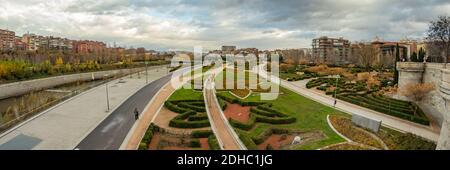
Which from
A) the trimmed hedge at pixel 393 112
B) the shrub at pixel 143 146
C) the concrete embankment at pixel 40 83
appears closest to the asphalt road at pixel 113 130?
the shrub at pixel 143 146

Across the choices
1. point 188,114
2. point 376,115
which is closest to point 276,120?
point 188,114

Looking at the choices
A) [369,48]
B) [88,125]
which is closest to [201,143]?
[88,125]

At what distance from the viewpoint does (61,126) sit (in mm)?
25562

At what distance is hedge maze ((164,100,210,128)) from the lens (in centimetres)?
2531

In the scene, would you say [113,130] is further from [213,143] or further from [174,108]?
[213,143]

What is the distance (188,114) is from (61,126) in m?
10.7

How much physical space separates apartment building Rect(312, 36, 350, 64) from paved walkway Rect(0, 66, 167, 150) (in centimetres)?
9840

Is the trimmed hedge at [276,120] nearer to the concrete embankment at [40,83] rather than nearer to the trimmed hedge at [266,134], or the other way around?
the trimmed hedge at [266,134]

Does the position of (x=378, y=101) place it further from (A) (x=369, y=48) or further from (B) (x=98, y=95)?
(A) (x=369, y=48)

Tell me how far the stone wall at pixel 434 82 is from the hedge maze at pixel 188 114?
639 inches

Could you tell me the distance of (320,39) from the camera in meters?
144

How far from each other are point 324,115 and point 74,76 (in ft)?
178

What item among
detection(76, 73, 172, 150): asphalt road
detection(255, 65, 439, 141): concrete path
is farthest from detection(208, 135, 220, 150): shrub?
detection(255, 65, 439, 141): concrete path
